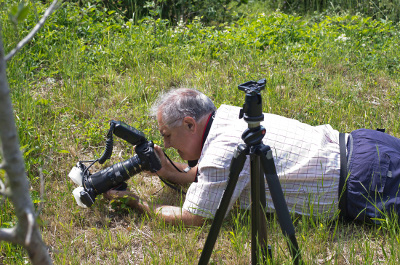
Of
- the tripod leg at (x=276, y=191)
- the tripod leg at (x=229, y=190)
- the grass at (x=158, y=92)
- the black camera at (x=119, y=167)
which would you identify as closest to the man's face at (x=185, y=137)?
the black camera at (x=119, y=167)

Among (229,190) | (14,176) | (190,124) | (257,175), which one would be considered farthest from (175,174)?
(14,176)

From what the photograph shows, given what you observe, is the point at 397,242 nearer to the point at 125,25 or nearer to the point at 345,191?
the point at 345,191

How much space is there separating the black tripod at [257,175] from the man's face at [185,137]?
863mm

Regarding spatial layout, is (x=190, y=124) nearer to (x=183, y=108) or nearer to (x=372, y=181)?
(x=183, y=108)

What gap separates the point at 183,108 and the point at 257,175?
1.04m

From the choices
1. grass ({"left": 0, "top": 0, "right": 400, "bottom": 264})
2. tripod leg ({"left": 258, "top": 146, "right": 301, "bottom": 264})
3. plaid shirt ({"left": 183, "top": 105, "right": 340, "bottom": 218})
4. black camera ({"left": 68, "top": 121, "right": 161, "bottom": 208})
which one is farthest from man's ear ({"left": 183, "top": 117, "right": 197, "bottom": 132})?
tripod leg ({"left": 258, "top": 146, "right": 301, "bottom": 264})

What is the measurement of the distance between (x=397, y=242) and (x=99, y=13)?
4330mm

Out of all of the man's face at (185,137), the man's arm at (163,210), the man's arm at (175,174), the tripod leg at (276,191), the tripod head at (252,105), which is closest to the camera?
the tripod head at (252,105)

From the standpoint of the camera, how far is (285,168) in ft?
9.14

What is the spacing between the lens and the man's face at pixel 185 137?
117 inches

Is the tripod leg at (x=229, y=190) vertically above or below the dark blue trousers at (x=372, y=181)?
above

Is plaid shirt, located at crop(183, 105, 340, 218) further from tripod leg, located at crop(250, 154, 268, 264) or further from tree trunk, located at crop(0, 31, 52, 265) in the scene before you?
tree trunk, located at crop(0, 31, 52, 265)

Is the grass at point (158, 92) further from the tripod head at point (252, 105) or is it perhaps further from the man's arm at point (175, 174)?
the tripod head at point (252, 105)

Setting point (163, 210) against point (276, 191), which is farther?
point (163, 210)
